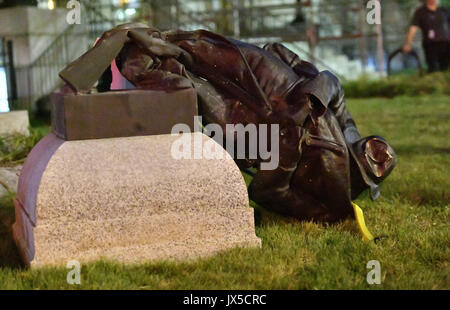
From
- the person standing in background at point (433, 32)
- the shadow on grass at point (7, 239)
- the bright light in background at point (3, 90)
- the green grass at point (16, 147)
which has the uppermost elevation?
the person standing in background at point (433, 32)

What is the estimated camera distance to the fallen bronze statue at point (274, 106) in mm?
4773

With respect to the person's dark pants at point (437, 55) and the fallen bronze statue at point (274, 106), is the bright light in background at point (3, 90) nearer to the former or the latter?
the fallen bronze statue at point (274, 106)

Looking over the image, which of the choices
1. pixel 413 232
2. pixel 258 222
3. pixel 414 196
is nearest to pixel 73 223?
pixel 258 222

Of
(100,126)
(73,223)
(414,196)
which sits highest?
(100,126)

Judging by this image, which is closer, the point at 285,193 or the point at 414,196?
the point at 285,193

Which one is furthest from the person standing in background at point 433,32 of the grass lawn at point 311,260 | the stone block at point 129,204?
the stone block at point 129,204

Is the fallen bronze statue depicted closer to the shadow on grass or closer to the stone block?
the stone block

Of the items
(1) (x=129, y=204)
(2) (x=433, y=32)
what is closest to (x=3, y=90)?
(1) (x=129, y=204)

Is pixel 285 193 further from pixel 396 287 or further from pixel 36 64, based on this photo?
pixel 36 64

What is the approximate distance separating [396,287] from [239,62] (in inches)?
70.7

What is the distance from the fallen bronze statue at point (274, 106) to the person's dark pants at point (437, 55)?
15.0m

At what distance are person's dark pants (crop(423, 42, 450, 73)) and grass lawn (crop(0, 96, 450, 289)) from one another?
13.5 metres

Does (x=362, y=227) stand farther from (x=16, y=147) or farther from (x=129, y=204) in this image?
(x=16, y=147)
